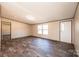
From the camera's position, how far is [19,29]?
348 inches

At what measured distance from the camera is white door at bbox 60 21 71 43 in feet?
17.9

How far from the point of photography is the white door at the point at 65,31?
5449mm

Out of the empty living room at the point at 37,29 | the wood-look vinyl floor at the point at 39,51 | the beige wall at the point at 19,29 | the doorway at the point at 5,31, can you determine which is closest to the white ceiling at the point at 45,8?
the empty living room at the point at 37,29

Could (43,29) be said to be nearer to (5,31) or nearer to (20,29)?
(20,29)

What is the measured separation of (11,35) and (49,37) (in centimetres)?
327

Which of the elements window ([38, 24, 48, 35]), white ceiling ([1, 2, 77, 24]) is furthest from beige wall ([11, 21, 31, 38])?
white ceiling ([1, 2, 77, 24])

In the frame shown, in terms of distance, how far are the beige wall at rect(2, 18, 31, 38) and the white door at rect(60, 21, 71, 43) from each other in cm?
428

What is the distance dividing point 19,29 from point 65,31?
188 inches

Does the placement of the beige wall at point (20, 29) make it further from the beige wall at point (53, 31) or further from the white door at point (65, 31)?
the white door at point (65, 31)

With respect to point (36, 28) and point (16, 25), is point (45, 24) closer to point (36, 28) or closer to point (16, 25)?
point (36, 28)

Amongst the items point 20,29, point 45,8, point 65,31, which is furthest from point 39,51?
point 20,29

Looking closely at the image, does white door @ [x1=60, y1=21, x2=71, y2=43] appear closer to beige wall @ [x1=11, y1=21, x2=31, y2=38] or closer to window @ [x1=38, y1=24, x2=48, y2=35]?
window @ [x1=38, y1=24, x2=48, y2=35]

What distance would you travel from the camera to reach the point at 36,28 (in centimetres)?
934

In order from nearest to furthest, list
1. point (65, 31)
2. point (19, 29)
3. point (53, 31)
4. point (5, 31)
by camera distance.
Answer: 1. point (65, 31)
2. point (53, 31)
3. point (5, 31)
4. point (19, 29)
